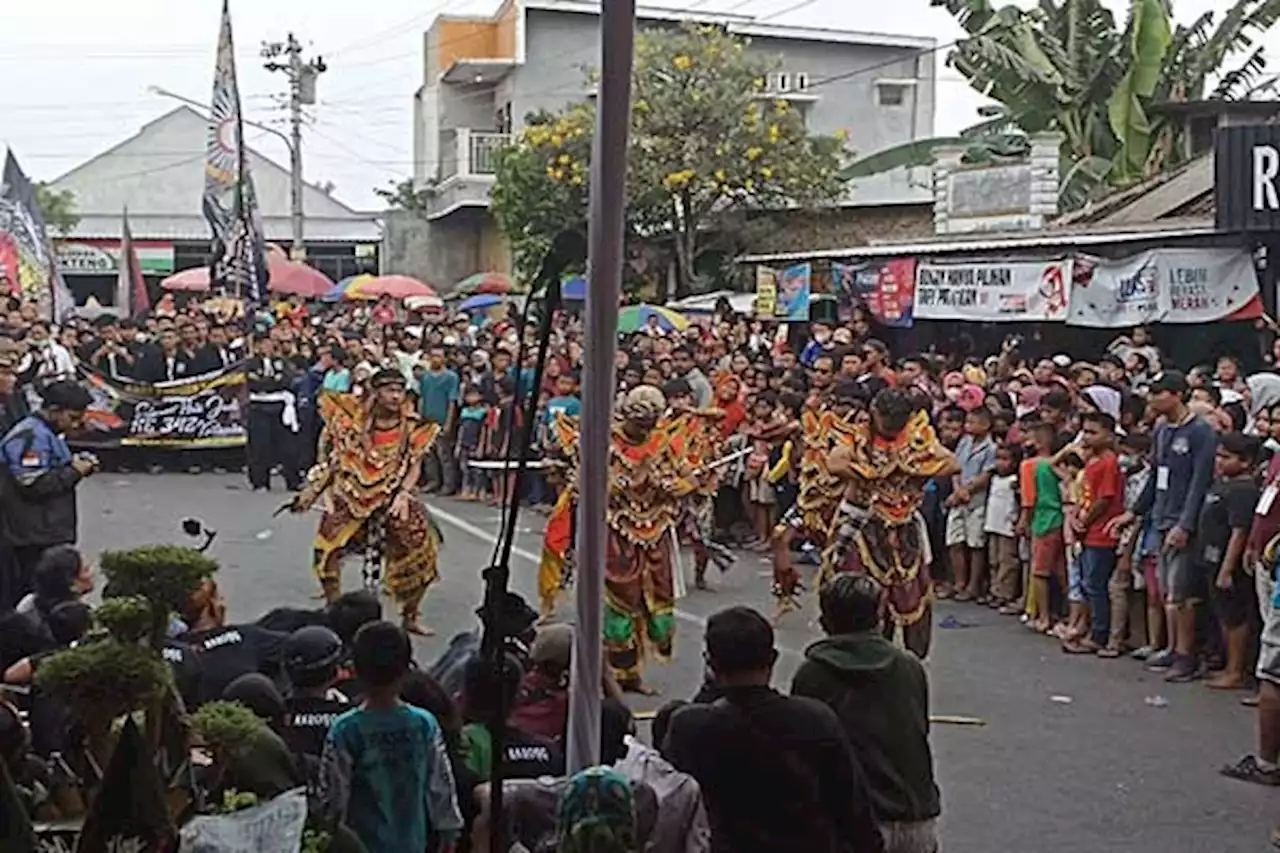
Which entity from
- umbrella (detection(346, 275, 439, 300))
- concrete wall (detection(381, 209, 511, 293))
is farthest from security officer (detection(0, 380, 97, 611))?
concrete wall (detection(381, 209, 511, 293))

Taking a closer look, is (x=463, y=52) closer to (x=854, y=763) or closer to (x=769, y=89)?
(x=769, y=89)

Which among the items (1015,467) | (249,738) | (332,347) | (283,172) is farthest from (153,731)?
(283,172)

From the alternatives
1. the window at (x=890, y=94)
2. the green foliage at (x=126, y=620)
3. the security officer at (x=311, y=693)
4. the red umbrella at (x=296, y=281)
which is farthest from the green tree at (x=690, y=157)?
the green foliage at (x=126, y=620)

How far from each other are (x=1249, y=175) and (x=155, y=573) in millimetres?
13346

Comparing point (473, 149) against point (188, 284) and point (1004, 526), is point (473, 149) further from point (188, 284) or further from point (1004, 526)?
point (1004, 526)

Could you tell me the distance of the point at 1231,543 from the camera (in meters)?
9.77

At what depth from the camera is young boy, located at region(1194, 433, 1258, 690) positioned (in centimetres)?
977

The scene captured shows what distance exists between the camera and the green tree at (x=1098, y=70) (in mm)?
24766

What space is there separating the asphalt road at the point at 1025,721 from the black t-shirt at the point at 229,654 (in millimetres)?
2974

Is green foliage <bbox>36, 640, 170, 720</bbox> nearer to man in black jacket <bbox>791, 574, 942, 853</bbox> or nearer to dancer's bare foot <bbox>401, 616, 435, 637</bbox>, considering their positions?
man in black jacket <bbox>791, 574, 942, 853</bbox>

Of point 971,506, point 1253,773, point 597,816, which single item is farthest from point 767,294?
point 597,816

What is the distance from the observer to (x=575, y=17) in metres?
39.2

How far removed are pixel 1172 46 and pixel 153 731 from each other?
Result: 23276 mm

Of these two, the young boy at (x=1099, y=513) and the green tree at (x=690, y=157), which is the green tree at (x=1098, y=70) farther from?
the young boy at (x=1099, y=513)
